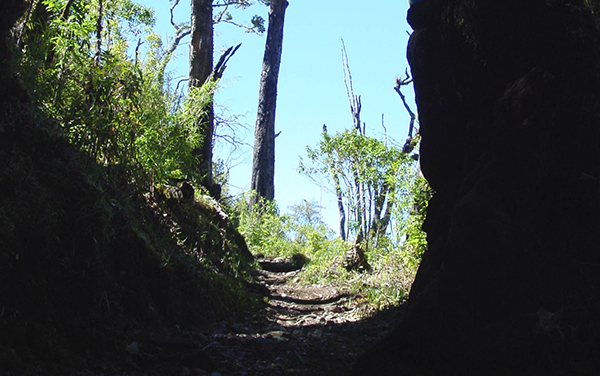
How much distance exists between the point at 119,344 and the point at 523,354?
2.28 m

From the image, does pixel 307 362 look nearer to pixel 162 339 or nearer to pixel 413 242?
pixel 162 339

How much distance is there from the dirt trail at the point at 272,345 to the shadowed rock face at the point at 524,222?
90cm

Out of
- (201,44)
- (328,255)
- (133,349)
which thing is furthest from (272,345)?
(201,44)

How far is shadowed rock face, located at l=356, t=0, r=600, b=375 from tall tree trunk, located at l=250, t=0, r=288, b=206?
1300 centimetres

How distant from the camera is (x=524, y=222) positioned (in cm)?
288

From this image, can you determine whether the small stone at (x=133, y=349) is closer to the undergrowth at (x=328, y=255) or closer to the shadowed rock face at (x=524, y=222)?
the shadowed rock face at (x=524, y=222)

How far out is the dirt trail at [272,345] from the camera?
336 cm

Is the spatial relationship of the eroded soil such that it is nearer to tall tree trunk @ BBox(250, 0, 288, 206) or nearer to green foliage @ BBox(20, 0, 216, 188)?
green foliage @ BBox(20, 0, 216, 188)

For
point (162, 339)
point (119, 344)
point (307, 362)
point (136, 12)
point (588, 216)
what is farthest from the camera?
point (136, 12)

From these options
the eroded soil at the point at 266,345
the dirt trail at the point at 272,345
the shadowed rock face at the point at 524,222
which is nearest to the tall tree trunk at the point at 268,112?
the dirt trail at the point at 272,345

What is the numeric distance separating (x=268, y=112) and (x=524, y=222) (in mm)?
14543

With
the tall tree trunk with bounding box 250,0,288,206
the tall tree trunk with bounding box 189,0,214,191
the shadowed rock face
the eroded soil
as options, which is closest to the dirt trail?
the eroded soil

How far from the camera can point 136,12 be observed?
21.7 meters

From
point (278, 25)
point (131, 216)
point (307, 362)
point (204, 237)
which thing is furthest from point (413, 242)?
point (278, 25)
